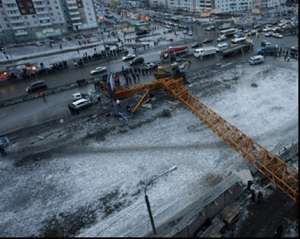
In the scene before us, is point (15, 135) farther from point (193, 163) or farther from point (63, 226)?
point (193, 163)

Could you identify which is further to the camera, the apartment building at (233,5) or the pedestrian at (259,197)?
the apartment building at (233,5)

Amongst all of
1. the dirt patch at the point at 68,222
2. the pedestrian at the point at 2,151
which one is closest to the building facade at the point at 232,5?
the pedestrian at the point at 2,151

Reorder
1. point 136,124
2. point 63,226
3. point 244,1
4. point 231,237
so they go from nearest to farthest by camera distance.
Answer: point 231,237, point 63,226, point 136,124, point 244,1

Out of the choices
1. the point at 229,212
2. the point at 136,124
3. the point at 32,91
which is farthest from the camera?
the point at 32,91

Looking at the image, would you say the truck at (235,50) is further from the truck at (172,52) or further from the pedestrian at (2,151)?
the pedestrian at (2,151)

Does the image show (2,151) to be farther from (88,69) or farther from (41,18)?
(41,18)

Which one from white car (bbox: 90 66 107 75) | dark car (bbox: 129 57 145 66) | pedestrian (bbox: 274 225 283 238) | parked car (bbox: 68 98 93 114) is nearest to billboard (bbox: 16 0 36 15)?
white car (bbox: 90 66 107 75)

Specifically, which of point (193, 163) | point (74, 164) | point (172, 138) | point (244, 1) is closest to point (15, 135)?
point (74, 164)
